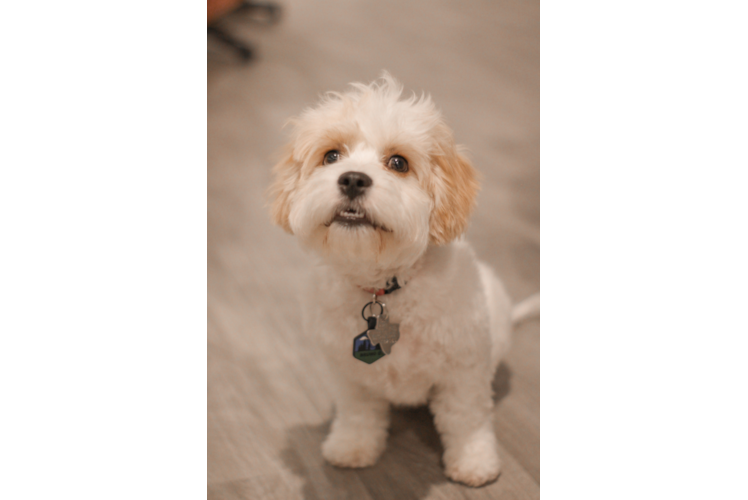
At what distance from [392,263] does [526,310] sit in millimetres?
760

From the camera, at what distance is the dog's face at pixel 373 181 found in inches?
40.8

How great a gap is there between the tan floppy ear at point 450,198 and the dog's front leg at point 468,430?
361 mm

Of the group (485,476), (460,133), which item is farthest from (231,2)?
(485,476)

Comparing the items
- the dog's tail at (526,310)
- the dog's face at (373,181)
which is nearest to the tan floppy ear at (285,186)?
the dog's face at (373,181)

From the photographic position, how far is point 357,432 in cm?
138

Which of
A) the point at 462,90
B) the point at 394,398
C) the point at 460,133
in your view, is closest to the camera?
the point at 394,398

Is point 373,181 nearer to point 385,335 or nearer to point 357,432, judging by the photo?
point 385,335

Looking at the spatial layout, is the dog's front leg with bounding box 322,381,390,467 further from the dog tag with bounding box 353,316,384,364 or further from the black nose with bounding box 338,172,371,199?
the black nose with bounding box 338,172,371,199

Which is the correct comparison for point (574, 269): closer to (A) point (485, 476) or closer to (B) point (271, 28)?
(A) point (485, 476)

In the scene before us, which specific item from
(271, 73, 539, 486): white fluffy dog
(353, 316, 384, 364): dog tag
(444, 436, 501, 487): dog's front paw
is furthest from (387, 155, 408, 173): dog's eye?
(444, 436, 501, 487): dog's front paw

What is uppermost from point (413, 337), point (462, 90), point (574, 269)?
point (462, 90)

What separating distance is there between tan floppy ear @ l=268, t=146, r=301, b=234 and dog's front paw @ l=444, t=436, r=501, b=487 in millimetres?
640

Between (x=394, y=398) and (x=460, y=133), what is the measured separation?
1.76 metres

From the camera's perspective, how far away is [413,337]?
3.94 feet
